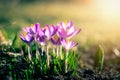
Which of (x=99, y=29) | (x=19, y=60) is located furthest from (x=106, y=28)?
(x=19, y=60)

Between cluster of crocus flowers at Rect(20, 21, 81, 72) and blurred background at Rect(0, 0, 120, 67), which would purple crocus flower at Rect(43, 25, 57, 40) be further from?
blurred background at Rect(0, 0, 120, 67)

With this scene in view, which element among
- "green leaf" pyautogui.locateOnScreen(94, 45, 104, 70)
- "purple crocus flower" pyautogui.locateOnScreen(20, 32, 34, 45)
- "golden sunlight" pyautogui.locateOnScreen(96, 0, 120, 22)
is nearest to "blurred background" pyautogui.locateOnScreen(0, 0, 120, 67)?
"golden sunlight" pyautogui.locateOnScreen(96, 0, 120, 22)

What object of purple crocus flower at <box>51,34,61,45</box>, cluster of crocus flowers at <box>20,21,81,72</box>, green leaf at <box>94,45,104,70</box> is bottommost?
green leaf at <box>94,45,104,70</box>

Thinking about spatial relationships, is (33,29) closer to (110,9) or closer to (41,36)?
(41,36)

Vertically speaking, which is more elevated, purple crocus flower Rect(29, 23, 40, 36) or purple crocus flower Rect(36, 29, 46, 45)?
purple crocus flower Rect(29, 23, 40, 36)

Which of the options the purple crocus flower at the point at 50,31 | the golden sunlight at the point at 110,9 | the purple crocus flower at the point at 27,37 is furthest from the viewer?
the golden sunlight at the point at 110,9

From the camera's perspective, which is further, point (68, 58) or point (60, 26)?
point (68, 58)

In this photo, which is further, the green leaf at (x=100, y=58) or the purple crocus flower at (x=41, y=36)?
the green leaf at (x=100, y=58)

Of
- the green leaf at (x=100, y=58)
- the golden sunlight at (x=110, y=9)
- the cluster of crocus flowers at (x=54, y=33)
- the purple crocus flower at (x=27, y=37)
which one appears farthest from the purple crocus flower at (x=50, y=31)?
the golden sunlight at (x=110, y=9)

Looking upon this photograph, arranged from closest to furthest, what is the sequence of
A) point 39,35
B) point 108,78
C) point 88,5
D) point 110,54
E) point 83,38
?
point 39,35 < point 108,78 < point 110,54 < point 83,38 < point 88,5

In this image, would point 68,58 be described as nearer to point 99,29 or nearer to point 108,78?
point 108,78

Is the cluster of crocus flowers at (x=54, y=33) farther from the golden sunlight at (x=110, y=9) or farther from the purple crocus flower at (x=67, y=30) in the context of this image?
the golden sunlight at (x=110, y=9)
